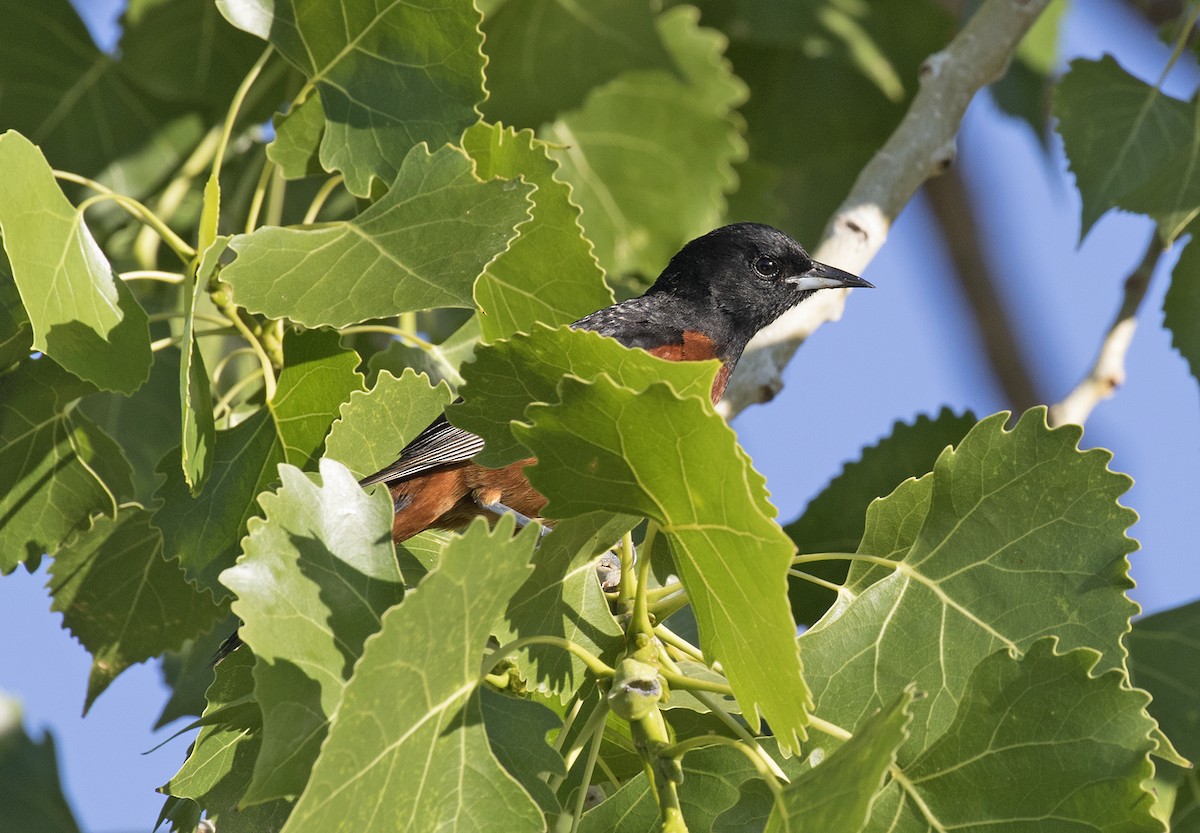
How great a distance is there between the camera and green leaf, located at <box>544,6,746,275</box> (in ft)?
16.6

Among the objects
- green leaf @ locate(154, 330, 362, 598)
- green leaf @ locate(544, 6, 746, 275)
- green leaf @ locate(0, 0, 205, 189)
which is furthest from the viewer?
green leaf @ locate(544, 6, 746, 275)

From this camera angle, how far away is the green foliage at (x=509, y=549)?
2.09 metres

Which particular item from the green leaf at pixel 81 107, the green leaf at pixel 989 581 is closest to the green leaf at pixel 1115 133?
the green leaf at pixel 989 581

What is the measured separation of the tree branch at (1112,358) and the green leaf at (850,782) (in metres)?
2.43

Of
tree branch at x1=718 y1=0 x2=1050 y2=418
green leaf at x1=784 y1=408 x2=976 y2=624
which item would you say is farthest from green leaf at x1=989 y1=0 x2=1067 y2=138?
green leaf at x1=784 y1=408 x2=976 y2=624

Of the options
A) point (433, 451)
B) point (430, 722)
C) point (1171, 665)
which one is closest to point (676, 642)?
point (430, 722)

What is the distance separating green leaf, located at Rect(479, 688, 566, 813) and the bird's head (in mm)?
2590

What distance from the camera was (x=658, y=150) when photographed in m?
5.17

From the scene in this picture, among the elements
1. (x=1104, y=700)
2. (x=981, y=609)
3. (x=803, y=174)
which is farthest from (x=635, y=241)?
(x=1104, y=700)

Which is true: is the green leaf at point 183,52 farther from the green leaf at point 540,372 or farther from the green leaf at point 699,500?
the green leaf at point 699,500

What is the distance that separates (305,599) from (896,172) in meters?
2.48

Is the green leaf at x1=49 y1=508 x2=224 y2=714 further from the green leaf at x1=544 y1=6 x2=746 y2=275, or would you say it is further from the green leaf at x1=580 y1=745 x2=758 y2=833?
the green leaf at x1=544 y1=6 x2=746 y2=275

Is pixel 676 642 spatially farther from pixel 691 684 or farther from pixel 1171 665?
pixel 1171 665

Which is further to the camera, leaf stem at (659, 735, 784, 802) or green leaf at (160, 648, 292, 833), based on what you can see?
green leaf at (160, 648, 292, 833)
